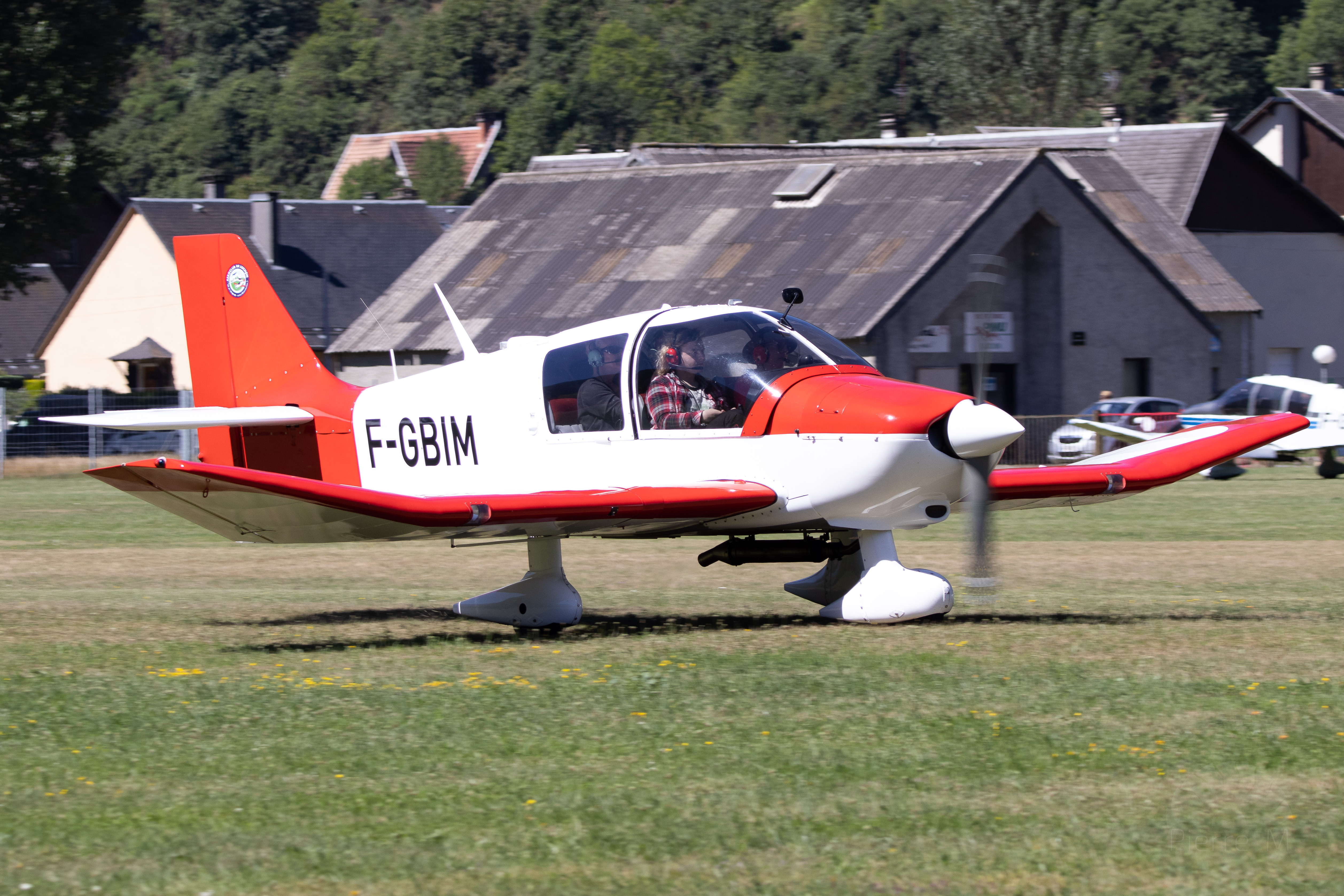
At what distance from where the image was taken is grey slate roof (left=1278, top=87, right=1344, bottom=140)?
59.4 meters

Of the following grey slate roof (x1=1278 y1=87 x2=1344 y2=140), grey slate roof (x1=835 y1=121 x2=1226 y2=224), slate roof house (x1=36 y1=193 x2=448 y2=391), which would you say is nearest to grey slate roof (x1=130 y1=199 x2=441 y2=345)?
slate roof house (x1=36 y1=193 x2=448 y2=391)

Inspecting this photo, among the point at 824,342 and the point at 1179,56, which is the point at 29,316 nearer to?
the point at 824,342

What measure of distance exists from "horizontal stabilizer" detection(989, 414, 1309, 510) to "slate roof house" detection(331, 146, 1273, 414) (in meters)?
19.6

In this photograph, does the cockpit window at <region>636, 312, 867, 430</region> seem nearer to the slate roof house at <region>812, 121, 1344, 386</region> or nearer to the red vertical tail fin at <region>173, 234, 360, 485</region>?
the red vertical tail fin at <region>173, 234, 360, 485</region>

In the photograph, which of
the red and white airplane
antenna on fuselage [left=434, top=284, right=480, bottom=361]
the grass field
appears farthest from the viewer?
antenna on fuselage [left=434, top=284, right=480, bottom=361]

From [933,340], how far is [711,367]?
22.8m

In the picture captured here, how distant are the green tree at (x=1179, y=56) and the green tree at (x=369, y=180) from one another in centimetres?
4759

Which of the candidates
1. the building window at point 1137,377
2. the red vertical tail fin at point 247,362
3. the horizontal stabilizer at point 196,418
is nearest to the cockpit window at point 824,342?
A: the red vertical tail fin at point 247,362

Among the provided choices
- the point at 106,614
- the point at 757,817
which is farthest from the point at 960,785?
the point at 106,614

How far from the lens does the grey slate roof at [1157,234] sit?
41.5 metres

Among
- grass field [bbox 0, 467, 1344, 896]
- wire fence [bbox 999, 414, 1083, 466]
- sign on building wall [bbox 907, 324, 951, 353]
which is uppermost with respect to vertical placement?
sign on building wall [bbox 907, 324, 951, 353]

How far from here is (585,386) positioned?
11.1m

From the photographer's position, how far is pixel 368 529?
33.4ft

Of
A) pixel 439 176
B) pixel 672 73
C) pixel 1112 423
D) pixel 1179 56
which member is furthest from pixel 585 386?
pixel 672 73
